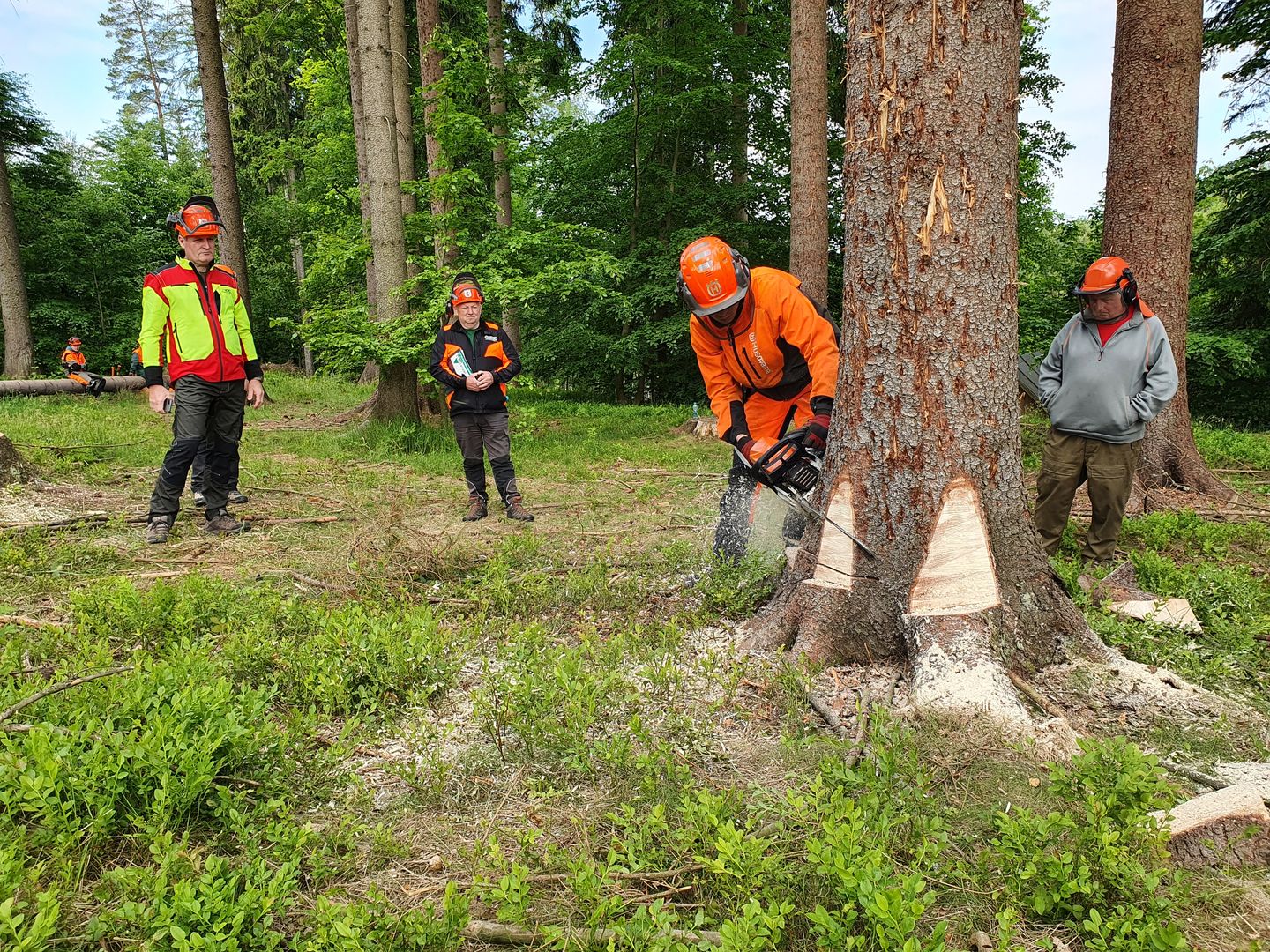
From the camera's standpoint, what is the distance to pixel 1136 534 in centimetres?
506

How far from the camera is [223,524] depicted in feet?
17.9

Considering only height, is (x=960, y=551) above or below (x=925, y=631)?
above

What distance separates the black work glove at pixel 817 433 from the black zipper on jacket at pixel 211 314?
174 inches

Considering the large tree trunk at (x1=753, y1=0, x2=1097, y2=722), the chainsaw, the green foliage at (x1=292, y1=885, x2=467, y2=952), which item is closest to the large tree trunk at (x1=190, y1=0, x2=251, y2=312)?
the chainsaw

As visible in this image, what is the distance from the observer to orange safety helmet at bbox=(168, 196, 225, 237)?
528cm

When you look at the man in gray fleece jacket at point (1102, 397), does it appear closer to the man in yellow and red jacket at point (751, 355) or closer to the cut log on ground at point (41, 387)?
the man in yellow and red jacket at point (751, 355)

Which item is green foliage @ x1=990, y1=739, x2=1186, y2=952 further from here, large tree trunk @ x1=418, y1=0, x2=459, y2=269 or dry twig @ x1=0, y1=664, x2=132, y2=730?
large tree trunk @ x1=418, y1=0, x2=459, y2=269

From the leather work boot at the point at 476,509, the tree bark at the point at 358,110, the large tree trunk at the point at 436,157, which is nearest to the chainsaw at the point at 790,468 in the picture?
the leather work boot at the point at 476,509

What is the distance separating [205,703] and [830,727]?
2.12 m

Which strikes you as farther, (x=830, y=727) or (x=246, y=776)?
(x=830, y=727)

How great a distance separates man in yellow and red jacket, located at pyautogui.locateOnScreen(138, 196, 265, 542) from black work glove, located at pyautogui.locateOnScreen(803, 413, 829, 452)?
404 cm

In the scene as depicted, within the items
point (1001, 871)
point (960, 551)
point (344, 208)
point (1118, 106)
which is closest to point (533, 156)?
point (344, 208)

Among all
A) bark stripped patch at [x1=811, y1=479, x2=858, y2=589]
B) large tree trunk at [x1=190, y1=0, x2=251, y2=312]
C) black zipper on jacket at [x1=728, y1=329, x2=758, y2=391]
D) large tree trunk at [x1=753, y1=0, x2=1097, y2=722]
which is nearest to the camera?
large tree trunk at [x1=753, y1=0, x2=1097, y2=722]

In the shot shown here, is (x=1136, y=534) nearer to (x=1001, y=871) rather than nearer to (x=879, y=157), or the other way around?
(x=879, y=157)
